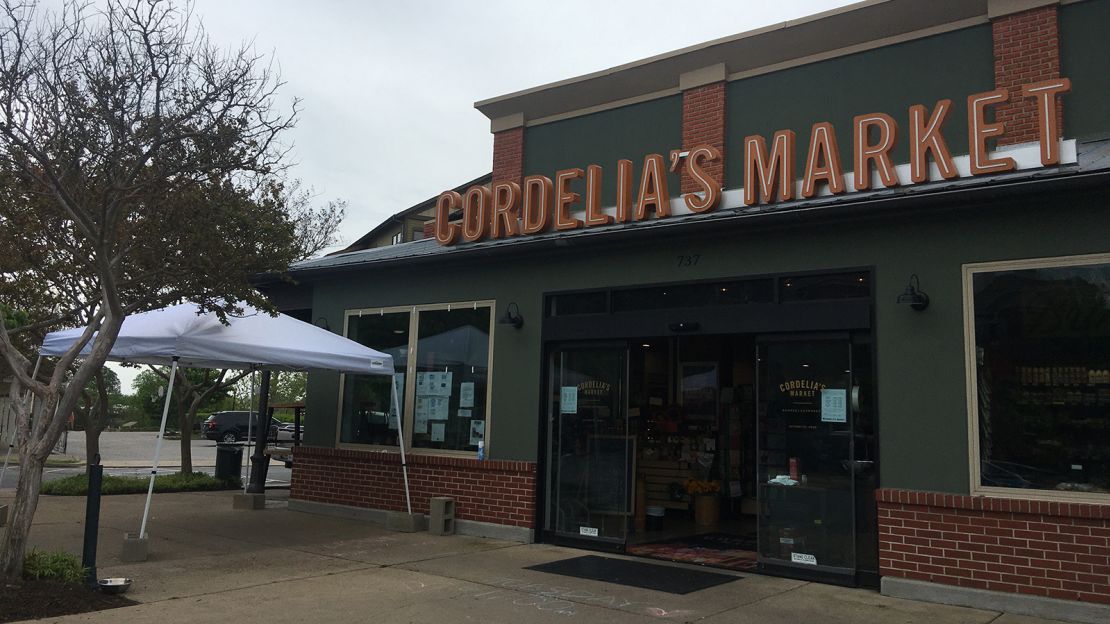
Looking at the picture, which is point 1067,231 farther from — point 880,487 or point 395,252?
point 395,252

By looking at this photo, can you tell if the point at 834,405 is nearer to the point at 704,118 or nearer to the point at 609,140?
the point at 704,118

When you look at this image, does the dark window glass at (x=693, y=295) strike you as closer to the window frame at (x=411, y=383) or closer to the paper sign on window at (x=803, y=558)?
the window frame at (x=411, y=383)

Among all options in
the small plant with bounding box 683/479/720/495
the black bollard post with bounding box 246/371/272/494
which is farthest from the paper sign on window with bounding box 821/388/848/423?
the black bollard post with bounding box 246/371/272/494

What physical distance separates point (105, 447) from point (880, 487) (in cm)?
3388

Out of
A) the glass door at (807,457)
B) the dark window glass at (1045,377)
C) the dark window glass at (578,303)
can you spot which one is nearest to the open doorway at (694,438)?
the dark window glass at (578,303)

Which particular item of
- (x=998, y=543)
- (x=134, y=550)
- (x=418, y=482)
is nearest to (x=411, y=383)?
(x=418, y=482)

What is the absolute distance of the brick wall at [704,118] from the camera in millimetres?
11703

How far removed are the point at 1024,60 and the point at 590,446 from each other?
669 cm

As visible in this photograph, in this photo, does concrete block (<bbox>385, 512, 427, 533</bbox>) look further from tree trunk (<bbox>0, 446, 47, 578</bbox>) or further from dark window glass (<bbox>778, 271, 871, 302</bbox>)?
dark window glass (<bbox>778, 271, 871, 302</bbox>)

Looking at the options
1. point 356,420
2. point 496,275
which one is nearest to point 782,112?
point 496,275

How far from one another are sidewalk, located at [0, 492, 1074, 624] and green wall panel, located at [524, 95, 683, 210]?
5707mm

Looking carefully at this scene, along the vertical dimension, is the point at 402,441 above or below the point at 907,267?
below

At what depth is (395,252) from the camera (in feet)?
42.5

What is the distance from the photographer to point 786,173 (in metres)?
9.03
